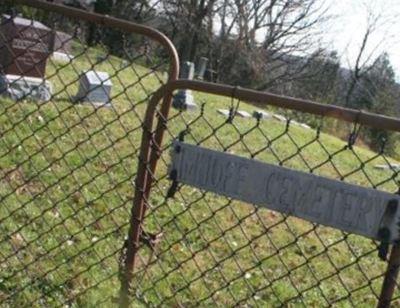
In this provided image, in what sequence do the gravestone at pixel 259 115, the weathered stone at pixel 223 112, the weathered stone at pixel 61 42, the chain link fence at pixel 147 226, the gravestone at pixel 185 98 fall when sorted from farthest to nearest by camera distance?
the weathered stone at pixel 223 112 < the gravestone at pixel 185 98 < the weathered stone at pixel 61 42 < the chain link fence at pixel 147 226 < the gravestone at pixel 259 115

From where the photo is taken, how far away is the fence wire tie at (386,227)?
6.34 ft

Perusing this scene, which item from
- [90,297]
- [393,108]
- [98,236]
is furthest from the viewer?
[393,108]

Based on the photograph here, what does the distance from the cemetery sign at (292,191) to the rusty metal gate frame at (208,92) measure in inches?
5.2

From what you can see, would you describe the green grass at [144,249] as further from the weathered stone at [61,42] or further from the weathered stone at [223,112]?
the weathered stone at [223,112]

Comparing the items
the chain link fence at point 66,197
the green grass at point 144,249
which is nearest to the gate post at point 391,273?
the green grass at point 144,249

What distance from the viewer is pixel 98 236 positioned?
440 cm

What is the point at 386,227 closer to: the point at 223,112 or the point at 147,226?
the point at 147,226

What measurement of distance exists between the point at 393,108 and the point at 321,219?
3909 centimetres

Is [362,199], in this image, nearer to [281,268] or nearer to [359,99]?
[281,268]

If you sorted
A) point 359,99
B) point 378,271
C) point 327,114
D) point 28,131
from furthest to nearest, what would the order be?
point 359,99
point 28,131
point 378,271
point 327,114

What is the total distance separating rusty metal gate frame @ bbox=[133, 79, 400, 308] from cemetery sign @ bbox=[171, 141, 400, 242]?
0.43 feet

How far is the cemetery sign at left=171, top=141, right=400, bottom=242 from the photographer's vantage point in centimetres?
196

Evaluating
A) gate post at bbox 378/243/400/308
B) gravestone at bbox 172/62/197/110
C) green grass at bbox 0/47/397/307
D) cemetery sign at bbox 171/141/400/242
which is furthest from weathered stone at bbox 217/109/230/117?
gate post at bbox 378/243/400/308

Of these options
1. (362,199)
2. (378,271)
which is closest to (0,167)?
(378,271)
